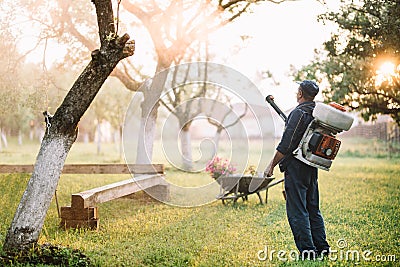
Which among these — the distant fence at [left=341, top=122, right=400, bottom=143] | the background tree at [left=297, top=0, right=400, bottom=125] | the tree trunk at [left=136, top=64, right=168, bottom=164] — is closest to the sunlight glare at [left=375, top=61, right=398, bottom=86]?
the background tree at [left=297, top=0, right=400, bottom=125]

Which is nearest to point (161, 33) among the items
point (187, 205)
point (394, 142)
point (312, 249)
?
point (187, 205)

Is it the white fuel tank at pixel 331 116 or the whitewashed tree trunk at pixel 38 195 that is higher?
the white fuel tank at pixel 331 116

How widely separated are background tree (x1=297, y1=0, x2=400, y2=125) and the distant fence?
28.4ft

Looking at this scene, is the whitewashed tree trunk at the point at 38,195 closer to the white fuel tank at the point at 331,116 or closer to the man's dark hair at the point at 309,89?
the man's dark hair at the point at 309,89

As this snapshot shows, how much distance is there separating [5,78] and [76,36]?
2554 mm

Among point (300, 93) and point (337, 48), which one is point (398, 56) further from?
point (300, 93)

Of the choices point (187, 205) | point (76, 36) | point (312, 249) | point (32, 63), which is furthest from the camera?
point (32, 63)

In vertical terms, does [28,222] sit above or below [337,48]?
below

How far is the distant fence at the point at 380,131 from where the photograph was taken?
29.6 metres

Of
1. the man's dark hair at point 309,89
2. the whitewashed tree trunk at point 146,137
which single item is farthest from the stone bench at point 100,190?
the man's dark hair at point 309,89

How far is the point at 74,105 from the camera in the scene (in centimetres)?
648

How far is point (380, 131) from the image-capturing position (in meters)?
32.7

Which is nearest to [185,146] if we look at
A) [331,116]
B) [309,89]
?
[309,89]

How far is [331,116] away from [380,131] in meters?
28.8
